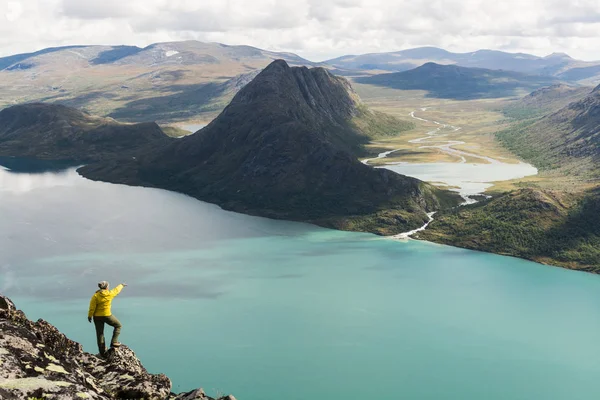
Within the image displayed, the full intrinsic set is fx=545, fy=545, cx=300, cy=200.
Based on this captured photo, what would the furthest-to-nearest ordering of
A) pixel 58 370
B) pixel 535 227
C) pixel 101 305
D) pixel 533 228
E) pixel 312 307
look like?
pixel 535 227, pixel 533 228, pixel 312 307, pixel 101 305, pixel 58 370

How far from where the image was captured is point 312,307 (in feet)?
318

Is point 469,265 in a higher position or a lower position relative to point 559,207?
lower

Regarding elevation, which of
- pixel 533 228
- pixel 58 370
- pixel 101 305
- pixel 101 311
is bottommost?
pixel 533 228

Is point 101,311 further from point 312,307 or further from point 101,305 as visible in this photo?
point 312,307

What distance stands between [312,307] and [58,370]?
2988 inches

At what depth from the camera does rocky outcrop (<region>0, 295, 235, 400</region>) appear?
21.1 metres

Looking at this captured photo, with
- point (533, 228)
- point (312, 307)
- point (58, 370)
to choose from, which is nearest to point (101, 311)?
point (58, 370)

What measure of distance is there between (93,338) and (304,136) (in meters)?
126

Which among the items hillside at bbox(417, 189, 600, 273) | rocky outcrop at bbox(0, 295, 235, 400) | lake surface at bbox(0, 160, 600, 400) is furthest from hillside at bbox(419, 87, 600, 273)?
rocky outcrop at bbox(0, 295, 235, 400)

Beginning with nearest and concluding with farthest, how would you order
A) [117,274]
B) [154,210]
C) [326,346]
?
[326,346] < [117,274] < [154,210]

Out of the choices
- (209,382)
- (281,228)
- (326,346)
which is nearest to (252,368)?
(209,382)

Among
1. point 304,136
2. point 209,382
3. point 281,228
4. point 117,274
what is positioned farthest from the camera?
point 304,136

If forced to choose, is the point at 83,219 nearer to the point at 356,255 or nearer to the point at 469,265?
the point at 356,255

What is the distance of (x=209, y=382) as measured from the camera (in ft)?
226
